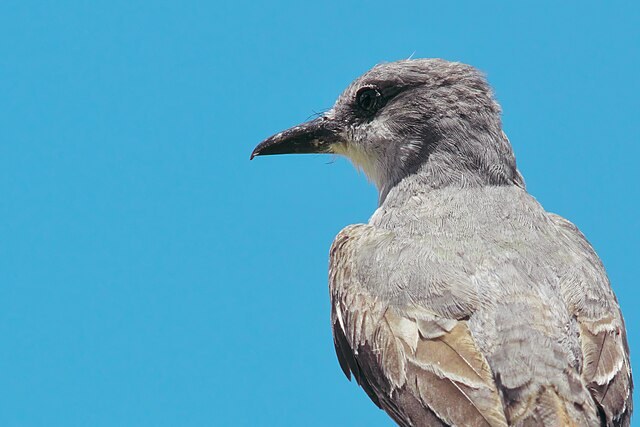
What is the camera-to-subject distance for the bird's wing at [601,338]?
891 centimetres

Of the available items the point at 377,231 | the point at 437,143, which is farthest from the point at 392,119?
the point at 377,231

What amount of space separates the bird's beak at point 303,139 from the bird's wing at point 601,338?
9.14 ft

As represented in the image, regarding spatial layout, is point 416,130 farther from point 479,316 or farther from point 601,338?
point 601,338

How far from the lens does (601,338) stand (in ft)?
30.4

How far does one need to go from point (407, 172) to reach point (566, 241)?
1.73 meters

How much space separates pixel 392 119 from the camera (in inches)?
450

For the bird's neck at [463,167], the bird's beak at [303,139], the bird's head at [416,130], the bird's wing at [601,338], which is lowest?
the bird's wing at [601,338]

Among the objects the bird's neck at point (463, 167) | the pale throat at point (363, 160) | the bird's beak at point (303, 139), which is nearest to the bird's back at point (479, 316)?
the bird's neck at point (463, 167)

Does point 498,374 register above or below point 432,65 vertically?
below

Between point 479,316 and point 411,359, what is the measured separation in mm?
647

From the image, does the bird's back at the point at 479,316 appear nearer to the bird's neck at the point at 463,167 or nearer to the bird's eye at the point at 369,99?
the bird's neck at the point at 463,167

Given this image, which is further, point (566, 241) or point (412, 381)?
point (566, 241)

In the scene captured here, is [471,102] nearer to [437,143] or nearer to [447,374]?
[437,143]

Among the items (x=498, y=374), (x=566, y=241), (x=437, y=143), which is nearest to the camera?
(x=498, y=374)
